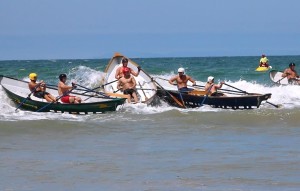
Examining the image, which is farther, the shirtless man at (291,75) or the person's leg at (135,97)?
the shirtless man at (291,75)

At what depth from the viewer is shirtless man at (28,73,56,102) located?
53.6 feet

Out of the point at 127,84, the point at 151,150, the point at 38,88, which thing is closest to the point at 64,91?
the point at 38,88

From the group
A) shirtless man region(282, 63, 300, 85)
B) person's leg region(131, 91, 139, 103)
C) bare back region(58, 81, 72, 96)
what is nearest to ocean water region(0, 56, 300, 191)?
person's leg region(131, 91, 139, 103)

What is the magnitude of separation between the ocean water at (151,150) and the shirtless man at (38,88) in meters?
0.77

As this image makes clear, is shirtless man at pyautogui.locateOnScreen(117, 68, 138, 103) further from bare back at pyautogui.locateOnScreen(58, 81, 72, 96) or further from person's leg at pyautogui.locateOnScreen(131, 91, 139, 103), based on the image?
bare back at pyautogui.locateOnScreen(58, 81, 72, 96)

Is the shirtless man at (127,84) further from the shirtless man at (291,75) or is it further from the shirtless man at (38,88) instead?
the shirtless man at (291,75)

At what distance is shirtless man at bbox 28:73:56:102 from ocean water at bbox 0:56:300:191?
2.53 ft

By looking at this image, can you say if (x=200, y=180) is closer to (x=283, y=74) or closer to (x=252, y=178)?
(x=252, y=178)

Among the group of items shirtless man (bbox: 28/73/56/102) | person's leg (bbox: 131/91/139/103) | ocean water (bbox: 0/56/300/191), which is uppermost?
shirtless man (bbox: 28/73/56/102)

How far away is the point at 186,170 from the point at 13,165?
8.01 feet

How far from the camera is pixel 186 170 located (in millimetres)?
8859

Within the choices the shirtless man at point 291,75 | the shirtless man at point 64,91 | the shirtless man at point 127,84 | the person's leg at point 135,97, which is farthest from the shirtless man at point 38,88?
the shirtless man at point 291,75

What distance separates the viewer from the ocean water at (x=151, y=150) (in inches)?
323

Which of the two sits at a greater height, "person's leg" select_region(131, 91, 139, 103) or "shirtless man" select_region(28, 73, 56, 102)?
"shirtless man" select_region(28, 73, 56, 102)
